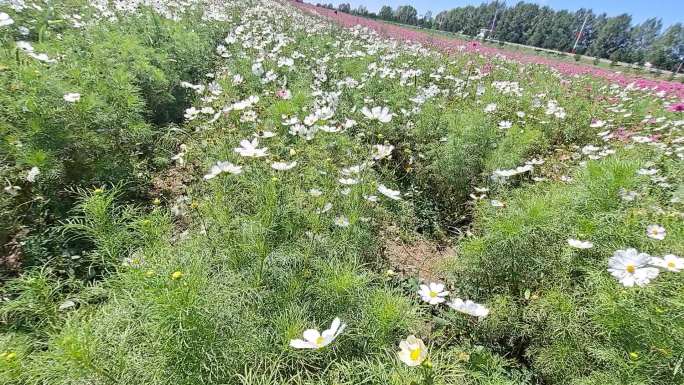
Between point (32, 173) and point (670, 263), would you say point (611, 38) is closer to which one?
point (670, 263)

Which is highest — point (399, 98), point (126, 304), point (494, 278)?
point (399, 98)

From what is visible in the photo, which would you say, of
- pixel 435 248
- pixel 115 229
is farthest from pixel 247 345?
pixel 435 248

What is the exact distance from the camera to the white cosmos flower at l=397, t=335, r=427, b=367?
1.14 m

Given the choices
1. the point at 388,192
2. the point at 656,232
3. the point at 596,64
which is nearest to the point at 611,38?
the point at 596,64

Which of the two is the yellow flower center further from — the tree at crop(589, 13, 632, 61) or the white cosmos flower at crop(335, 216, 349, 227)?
the tree at crop(589, 13, 632, 61)

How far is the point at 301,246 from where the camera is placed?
2184 millimetres

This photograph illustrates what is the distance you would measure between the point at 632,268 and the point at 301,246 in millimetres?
1660

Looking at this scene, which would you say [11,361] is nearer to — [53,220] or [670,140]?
[53,220]

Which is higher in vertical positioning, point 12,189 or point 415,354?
point 415,354

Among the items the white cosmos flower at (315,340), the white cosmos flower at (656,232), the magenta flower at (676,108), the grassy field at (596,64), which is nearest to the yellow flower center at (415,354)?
the white cosmos flower at (315,340)

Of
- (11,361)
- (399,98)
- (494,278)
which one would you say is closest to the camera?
(11,361)

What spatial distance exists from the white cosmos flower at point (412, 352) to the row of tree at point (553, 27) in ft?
134

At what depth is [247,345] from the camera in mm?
1533

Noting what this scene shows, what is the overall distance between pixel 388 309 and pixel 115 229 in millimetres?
1585
